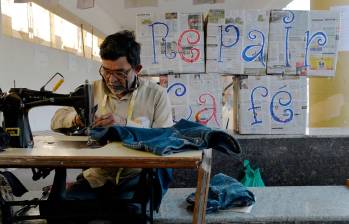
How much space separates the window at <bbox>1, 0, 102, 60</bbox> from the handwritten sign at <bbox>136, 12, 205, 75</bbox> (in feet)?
4.09

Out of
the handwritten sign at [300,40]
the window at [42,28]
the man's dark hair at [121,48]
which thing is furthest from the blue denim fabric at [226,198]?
the window at [42,28]

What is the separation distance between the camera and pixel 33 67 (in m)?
3.14

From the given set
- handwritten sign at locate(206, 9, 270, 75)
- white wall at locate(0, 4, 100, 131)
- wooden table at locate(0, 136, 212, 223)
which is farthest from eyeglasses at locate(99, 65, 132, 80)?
white wall at locate(0, 4, 100, 131)

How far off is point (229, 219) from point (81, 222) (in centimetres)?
68

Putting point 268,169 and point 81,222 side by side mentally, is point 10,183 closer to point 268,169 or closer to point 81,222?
point 81,222

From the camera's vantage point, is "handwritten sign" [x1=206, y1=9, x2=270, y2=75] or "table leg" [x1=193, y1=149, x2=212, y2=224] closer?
"table leg" [x1=193, y1=149, x2=212, y2=224]

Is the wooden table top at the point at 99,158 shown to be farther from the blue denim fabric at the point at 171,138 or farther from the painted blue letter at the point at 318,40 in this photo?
the painted blue letter at the point at 318,40

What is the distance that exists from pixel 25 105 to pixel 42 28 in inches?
98.1

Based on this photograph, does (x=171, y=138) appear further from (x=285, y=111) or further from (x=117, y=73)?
(x=285, y=111)

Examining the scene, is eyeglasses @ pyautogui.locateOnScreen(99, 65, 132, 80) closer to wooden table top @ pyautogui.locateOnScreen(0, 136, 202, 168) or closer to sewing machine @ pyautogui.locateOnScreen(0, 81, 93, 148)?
sewing machine @ pyautogui.locateOnScreen(0, 81, 93, 148)

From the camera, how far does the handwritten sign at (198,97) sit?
223 centimetres

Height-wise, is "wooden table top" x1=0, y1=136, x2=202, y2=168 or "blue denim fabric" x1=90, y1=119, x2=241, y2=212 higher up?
"blue denim fabric" x1=90, y1=119, x2=241, y2=212

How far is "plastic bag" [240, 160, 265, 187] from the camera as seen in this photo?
2.23 m

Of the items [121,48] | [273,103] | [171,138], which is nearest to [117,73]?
[121,48]
